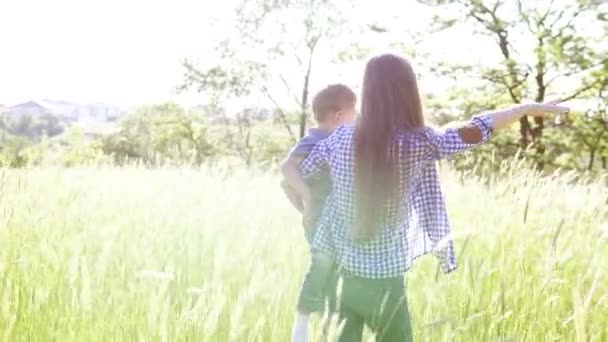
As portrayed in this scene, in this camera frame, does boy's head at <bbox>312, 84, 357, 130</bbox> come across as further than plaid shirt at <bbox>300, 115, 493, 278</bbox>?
Yes

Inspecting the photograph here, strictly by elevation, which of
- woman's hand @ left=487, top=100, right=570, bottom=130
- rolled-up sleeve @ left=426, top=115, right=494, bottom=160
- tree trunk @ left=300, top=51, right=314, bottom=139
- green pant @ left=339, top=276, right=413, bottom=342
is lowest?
green pant @ left=339, top=276, right=413, bottom=342

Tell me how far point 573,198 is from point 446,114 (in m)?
16.4

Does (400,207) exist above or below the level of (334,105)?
below

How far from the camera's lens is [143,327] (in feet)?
7.11

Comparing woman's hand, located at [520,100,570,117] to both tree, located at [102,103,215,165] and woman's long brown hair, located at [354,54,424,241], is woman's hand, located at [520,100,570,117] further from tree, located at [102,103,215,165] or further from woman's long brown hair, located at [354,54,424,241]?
tree, located at [102,103,215,165]

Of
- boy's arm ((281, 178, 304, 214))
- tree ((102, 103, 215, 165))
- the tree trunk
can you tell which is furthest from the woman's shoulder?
tree ((102, 103, 215, 165))

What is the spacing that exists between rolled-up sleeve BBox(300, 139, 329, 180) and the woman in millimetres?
54

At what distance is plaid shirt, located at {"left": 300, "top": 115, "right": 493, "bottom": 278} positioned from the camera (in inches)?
96.6

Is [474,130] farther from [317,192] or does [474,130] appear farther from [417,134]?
[317,192]

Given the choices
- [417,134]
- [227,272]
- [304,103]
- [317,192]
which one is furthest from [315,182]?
[304,103]

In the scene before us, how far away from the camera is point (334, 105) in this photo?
276 cm

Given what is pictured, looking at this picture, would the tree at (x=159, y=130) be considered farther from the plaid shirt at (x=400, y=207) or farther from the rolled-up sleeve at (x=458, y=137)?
the rolled-up sleeve at (x=458, y=137)

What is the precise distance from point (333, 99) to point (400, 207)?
0.53 m

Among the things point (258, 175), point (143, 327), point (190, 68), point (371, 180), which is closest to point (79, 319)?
point (143, 327)
